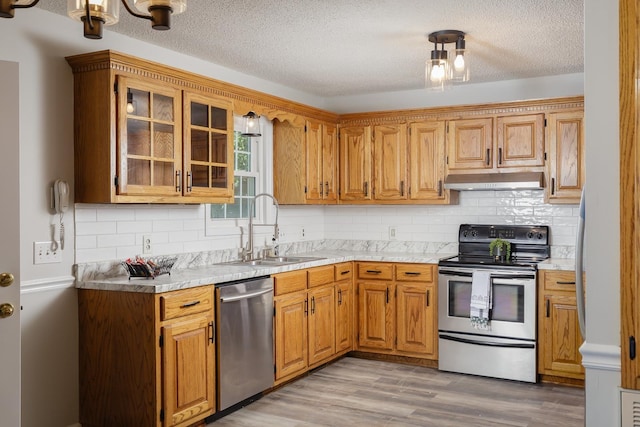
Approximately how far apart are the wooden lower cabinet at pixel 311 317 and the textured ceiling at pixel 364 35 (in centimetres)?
166

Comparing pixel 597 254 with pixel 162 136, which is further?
pixel 162 136

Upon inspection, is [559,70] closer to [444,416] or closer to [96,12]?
[444,416]

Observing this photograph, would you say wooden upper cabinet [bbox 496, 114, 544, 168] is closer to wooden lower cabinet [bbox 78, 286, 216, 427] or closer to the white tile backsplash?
the white tile backsplash

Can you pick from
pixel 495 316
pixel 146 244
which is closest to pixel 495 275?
pixel 495 316

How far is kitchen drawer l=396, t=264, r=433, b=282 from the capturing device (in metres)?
5.18

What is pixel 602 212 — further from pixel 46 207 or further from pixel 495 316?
pixel 495 316

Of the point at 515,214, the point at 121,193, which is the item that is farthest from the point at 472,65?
the point at 121,193

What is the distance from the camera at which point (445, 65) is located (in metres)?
3.97

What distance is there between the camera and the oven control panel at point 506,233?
528cm

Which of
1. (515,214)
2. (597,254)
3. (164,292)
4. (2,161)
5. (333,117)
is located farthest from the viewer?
(333,117)

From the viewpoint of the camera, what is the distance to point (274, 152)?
559 centimetres

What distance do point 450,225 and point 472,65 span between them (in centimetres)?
156

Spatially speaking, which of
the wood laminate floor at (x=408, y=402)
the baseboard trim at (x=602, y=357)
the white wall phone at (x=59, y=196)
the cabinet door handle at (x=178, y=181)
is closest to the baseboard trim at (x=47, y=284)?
the white wall phone at (x=59, y=196)

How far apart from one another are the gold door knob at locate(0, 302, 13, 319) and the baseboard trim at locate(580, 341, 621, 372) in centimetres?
239
